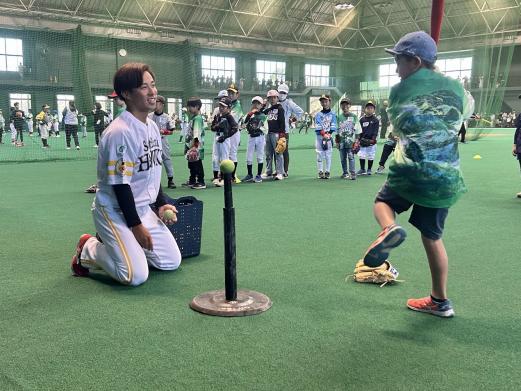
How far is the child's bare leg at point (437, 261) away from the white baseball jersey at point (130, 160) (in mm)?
2298

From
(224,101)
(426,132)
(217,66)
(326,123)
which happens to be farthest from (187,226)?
(217,66)

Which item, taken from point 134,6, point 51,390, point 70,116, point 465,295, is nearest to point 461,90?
point 465,295

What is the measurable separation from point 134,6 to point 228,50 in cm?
1025

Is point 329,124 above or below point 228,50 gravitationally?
below

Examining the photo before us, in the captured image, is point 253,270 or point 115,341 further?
point 253,270

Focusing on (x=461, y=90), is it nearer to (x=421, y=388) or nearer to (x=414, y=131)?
(x=414, y=131)

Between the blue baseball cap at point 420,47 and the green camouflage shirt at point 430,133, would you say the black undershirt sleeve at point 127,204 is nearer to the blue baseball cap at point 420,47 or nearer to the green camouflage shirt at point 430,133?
the green camouflage shirt at point 430,133

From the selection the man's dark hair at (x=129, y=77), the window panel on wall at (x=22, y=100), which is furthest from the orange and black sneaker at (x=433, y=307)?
the window panel on wall at (x=22, y=100)

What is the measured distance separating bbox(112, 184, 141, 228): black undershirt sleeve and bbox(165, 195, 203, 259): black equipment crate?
3.19ft

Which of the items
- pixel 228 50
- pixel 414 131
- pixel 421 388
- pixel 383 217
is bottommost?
pixel 421 388

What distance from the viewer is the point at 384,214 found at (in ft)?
11.3

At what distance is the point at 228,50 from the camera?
4575 centimetres

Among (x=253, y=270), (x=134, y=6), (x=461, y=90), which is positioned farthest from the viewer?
(x=134, y=6)

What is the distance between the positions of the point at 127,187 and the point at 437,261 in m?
2.36
